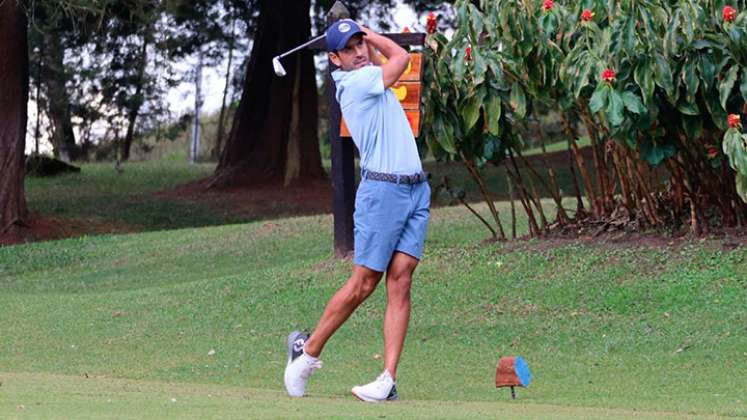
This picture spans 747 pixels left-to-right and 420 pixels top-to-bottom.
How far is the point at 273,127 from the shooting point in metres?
27.3

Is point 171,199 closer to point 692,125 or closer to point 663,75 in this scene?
point 692,125

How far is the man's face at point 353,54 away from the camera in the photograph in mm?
7223

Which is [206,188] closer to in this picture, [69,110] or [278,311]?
[69,110]

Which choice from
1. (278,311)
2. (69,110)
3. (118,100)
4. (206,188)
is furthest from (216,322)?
(69,110)

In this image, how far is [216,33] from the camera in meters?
27.1

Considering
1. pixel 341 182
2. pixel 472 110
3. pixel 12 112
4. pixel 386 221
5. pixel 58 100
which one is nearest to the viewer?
pixel 386 221

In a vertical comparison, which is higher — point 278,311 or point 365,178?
point 365,178

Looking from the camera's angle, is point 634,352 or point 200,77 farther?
point 200,77

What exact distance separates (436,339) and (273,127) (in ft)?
57.7

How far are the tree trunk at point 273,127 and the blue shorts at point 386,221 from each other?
19.8m

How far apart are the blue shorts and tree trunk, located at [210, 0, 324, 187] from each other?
19.8 metres

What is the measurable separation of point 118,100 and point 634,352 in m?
23.9

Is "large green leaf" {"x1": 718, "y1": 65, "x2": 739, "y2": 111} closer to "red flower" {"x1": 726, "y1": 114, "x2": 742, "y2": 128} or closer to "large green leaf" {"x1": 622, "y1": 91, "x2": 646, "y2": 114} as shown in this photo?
"red flower" {"x1": 726, "y1": 114, "x2": 742, "y2": 128}

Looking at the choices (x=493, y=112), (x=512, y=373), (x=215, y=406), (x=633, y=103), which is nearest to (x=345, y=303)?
(x=512, y=373)
